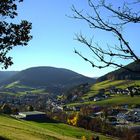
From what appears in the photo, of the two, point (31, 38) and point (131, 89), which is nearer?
point (131, 89)

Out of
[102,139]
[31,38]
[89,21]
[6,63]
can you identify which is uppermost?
[31,38]

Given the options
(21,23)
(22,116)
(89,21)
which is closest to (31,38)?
(21,23)

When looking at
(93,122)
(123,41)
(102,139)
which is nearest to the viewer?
(123,41)

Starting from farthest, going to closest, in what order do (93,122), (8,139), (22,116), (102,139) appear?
(93,122) < (22,116) < (102,139) < (8,139)

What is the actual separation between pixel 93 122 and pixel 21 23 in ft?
398

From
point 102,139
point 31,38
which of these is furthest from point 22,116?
point 31,38

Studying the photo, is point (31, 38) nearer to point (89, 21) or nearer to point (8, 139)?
point (8, 139)

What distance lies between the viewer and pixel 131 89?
8555 millimetres

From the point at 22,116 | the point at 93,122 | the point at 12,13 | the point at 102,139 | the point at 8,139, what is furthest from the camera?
the point at 93,122

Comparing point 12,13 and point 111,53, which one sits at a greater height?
point 12,13

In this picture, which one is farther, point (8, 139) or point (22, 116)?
point (22, 116)

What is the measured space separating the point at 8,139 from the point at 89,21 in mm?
32648

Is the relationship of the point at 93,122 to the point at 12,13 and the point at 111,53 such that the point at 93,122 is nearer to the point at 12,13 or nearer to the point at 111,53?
the point at 12,13

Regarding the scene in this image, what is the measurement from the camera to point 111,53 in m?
9.25
